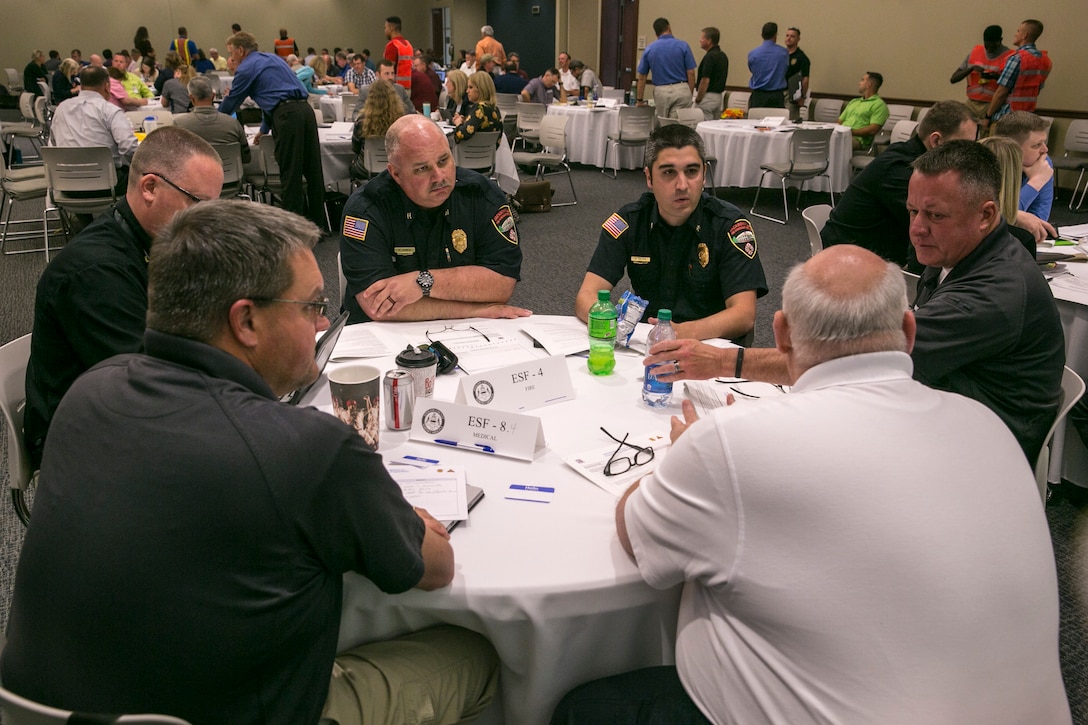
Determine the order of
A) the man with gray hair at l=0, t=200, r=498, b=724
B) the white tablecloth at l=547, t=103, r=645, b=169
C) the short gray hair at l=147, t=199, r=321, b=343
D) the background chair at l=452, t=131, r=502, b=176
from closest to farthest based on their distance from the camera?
the man with gray hair at l=0, t=200, r=498, b=724 < the short gray hair at l=147, t=199, r=321, b=343 < the background chair at l=452, t=131, r=502, b=176 < the white tablecloth at l=547, t=103, r=645, b=169

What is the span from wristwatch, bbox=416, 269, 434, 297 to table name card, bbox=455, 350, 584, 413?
70 centimetres

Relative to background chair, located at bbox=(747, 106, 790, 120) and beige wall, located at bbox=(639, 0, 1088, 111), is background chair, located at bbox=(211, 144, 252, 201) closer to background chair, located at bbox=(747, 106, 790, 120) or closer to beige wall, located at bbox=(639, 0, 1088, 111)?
background chair, located at bbox=(747, 106, 790, 120)

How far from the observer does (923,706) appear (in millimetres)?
965

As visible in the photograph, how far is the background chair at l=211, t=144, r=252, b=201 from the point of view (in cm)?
557

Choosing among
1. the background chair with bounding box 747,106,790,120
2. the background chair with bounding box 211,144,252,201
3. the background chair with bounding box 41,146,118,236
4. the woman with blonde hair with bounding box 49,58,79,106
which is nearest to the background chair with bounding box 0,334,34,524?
the background chair with bounding box 41,146,118,236

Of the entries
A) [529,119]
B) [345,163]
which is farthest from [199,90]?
[529,119]

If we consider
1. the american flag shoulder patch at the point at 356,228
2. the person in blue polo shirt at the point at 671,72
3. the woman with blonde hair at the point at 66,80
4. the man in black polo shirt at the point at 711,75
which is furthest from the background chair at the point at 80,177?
the woman with blonde hair at the point at 66,80

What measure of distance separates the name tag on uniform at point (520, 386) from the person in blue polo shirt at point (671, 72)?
8196mm

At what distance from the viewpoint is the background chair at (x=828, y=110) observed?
9.84m

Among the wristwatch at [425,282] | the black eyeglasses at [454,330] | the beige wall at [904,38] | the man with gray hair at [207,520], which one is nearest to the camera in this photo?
the man with gray hair at [207,520]

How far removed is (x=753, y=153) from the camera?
737cm

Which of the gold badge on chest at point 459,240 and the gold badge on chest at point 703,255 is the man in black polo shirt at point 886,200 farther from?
the gold badge on chest at point 459,240

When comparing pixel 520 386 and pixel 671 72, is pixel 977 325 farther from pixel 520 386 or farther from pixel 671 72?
pixel 671 72

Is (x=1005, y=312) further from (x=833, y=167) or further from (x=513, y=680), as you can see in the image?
(x=833, y=167)
